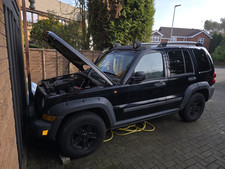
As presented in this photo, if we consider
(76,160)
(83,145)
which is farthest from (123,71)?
(76,160)

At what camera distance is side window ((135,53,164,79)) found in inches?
125

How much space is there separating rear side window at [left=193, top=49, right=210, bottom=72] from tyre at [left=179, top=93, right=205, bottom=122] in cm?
70

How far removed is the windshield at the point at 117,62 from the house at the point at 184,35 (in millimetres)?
43920

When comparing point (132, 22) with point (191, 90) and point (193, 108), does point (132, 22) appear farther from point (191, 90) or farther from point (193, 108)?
point (193, 108)

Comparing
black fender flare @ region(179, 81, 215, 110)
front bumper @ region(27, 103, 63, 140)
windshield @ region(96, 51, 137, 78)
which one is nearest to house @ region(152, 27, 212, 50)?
black fender flare @ region(179, 81, 215, 110)

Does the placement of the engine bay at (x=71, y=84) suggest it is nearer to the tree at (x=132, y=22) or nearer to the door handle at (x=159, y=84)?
the door handle at (x=159, y=84)

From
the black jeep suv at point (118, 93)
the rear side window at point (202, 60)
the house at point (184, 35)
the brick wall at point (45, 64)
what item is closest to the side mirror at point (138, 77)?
the black jeep suv at point (118, 93)

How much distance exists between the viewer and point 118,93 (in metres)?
2.88

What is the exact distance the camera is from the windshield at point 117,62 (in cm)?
318

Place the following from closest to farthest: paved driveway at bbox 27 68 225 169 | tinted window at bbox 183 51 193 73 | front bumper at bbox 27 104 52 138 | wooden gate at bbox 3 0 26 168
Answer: wooden gate at bbox 3 0 26 168, front bumper at bbox 27 104 52 138, paved driveway at bbox 27 68 225 169, tinted window at bbox 183 51 193 73

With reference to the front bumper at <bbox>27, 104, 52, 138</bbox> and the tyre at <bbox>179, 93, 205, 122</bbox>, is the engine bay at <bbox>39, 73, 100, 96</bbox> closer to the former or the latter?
the front bumper at <bbox>27, 104, 52, 138</bbox>

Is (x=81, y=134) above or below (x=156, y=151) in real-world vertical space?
above

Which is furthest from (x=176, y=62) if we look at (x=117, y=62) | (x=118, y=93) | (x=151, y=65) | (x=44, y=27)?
(x=44, y=27)

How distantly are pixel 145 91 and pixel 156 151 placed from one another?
1185 mm
